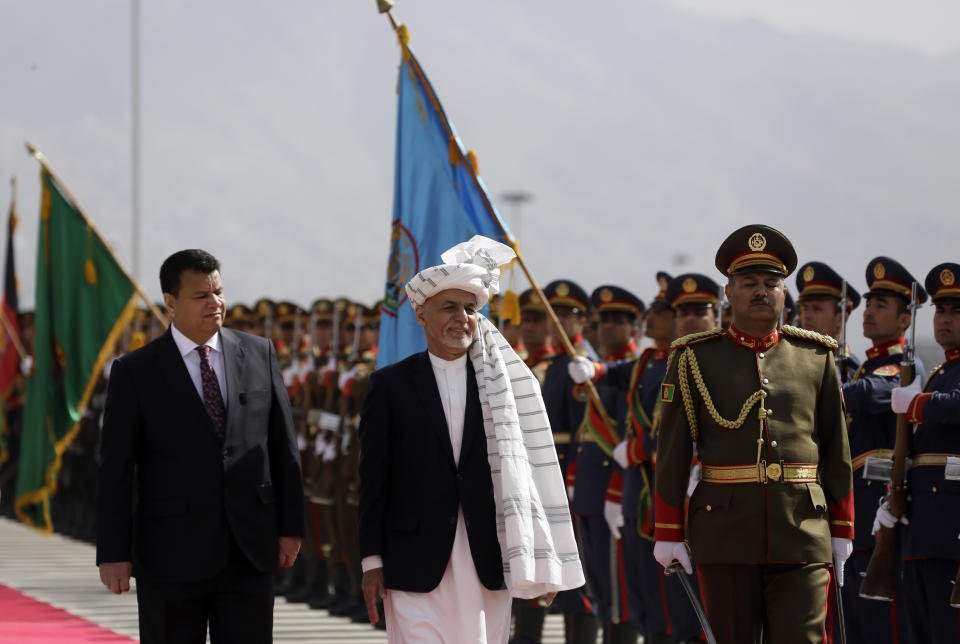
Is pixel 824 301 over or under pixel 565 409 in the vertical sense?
over

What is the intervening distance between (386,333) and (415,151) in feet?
3.82

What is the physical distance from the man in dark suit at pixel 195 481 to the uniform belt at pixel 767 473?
1656mm

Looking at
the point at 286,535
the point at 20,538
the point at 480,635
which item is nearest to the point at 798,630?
the point at 480,635

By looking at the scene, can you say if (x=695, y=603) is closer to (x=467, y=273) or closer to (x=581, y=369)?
(x=467, y=273)

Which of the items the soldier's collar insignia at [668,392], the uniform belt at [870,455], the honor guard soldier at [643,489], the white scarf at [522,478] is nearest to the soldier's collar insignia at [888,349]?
the uniform belt at [870,455]

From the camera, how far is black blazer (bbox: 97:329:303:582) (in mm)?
5457

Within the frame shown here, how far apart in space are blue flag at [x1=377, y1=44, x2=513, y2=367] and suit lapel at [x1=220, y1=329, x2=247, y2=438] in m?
1.98

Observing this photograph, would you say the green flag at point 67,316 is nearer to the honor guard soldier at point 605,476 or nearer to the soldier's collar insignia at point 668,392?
the honor guard soldier at point 605,476

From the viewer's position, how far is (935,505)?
6652 mm

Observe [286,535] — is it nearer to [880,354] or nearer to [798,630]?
[798,630]

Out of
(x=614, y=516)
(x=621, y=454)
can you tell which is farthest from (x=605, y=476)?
(x=621, y=454)

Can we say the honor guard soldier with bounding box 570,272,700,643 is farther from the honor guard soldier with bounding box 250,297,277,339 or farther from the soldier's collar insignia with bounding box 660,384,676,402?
the honor guard soldier with bounding box 250,297,277,339

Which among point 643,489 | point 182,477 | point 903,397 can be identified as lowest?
point 643,489

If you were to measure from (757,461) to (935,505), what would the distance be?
164 cm
